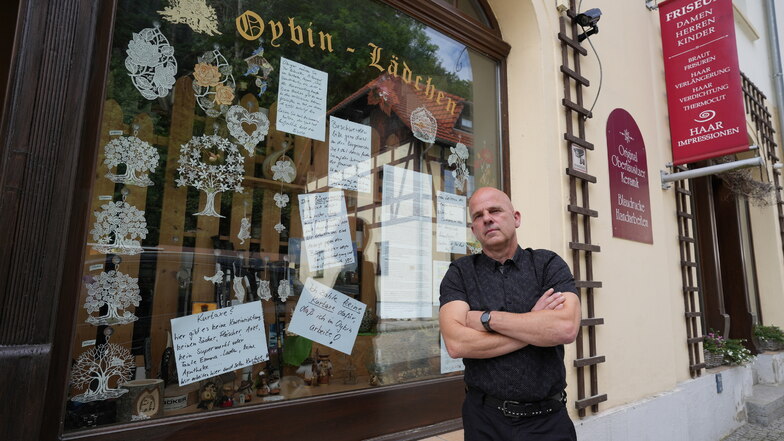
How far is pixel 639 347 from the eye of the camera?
3805 mm

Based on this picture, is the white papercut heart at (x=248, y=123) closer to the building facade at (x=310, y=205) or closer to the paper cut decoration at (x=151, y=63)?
the building facade at (x=310, y=205)

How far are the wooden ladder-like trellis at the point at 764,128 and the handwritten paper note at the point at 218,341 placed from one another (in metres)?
7.93

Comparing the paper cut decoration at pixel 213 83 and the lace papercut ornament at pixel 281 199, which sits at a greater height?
the paper cut decoration at pixel 213 83

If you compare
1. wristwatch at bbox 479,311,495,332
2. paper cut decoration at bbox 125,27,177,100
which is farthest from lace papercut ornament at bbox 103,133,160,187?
wristwatch at bbox 479,311,495,332

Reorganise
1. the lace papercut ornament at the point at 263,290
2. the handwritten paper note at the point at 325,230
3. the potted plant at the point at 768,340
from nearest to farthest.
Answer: the lace papercut ornament at the point at 263,290, the handwritten paper note at the point at 325,230, the potted plant at the point at 768,340

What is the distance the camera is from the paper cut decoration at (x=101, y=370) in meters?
1.76

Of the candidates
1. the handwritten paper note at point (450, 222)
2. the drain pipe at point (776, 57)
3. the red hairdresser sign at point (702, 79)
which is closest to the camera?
the handwritten paper note at point (450, 222)

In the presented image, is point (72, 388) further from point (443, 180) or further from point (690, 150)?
point (690, 150)

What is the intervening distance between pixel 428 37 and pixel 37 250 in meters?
2.80

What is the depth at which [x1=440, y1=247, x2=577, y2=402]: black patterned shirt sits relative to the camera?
5.89 ft

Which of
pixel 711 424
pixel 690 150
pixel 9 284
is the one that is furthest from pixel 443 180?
pixel 711 424

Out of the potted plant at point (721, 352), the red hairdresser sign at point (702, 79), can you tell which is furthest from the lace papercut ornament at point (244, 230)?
the potted plant at point (721, 352)

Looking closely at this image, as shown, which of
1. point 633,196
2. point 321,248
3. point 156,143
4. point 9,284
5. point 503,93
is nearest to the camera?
point 9,284

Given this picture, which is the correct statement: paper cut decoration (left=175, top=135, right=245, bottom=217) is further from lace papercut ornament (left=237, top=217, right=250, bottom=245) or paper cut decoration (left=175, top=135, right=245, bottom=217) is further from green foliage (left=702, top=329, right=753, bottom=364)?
green foliage (left=702, top=329, right=753, bottom=364)
